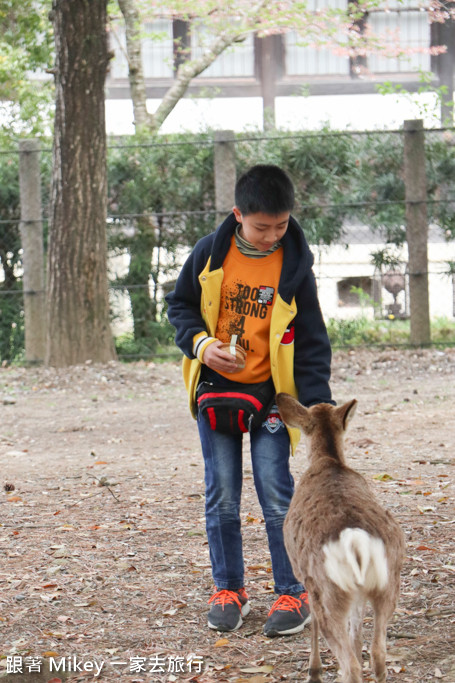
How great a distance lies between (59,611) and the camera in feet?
12.7

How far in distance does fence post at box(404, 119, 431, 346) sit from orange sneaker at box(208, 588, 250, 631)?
7.64 metres

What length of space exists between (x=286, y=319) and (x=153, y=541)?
1.74m

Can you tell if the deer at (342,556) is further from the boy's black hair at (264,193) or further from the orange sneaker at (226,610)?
the boy's black hair at (264,193)

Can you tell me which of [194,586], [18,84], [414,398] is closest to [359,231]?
[414,398]

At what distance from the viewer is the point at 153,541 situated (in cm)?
481

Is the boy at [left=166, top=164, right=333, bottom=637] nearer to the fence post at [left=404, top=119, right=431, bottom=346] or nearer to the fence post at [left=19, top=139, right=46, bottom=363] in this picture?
the fence post at [left=404, top=119, right=431, bottom=346]

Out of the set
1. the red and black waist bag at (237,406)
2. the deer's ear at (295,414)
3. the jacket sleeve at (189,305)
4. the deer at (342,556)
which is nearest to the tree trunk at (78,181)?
the jacket sleeve at (189,305)

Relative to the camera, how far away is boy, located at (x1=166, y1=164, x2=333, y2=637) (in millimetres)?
3625

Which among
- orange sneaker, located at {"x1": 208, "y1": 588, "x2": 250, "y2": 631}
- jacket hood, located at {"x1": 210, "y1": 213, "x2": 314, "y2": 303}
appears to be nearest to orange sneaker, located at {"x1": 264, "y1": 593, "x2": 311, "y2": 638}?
orange sneaker, located at {"x1": 208, "y1": 588, "x2": 250, "y2": 631}

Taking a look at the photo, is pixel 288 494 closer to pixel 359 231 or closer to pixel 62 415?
pixel 62 415

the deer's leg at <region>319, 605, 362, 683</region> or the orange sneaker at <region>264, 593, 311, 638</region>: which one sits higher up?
the deer's leg at <region>319, 605, 362, 683</region>

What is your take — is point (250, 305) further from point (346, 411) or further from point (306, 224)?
point (306, 224)

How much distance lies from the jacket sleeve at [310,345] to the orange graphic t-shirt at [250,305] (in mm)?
120

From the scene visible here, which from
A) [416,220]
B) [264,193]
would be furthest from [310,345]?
[416,220]
